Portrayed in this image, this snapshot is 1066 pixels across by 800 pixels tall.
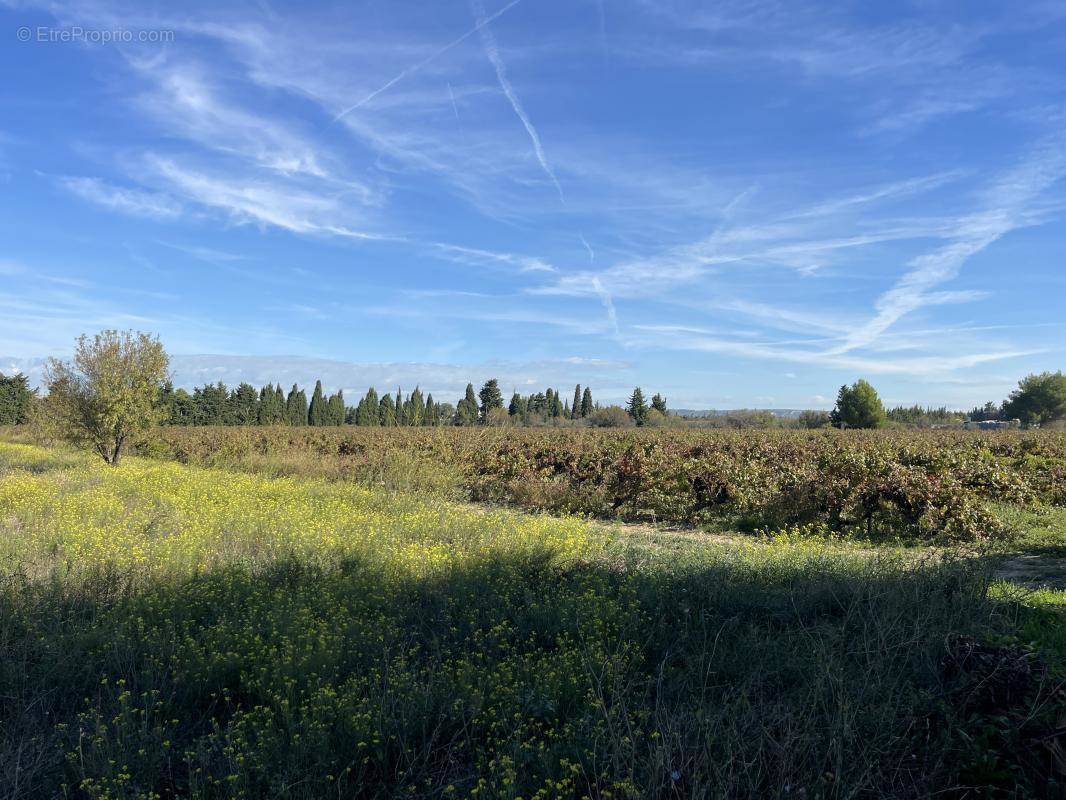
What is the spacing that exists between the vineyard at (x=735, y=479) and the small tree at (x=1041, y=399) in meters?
53.9

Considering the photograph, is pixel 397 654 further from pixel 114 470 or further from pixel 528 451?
pixel 114 470

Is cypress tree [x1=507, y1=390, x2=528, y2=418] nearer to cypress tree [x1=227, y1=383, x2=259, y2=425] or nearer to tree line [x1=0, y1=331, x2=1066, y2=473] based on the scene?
tree line [x1=0, y1=331, x2=1066, y2=473]

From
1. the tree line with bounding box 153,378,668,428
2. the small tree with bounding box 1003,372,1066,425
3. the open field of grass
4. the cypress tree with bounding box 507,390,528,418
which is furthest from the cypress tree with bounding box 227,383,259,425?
the small tree with bounding box 1003,372,1066,425

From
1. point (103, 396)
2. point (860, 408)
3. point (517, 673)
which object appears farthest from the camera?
point (860, 408)

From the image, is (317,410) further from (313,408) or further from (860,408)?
(860,408)

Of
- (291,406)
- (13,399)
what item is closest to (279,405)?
(291,406)

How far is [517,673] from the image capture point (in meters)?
4.26

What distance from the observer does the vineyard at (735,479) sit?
34.1ft

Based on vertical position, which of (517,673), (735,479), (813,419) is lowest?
(517,673)

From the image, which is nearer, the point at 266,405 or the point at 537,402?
the point at 266,405

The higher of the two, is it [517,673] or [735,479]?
[735,479]

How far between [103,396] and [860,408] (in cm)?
5077

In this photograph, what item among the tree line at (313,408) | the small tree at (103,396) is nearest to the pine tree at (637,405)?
the tree line at (313,408)

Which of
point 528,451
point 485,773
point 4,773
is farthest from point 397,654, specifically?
point 528,451
